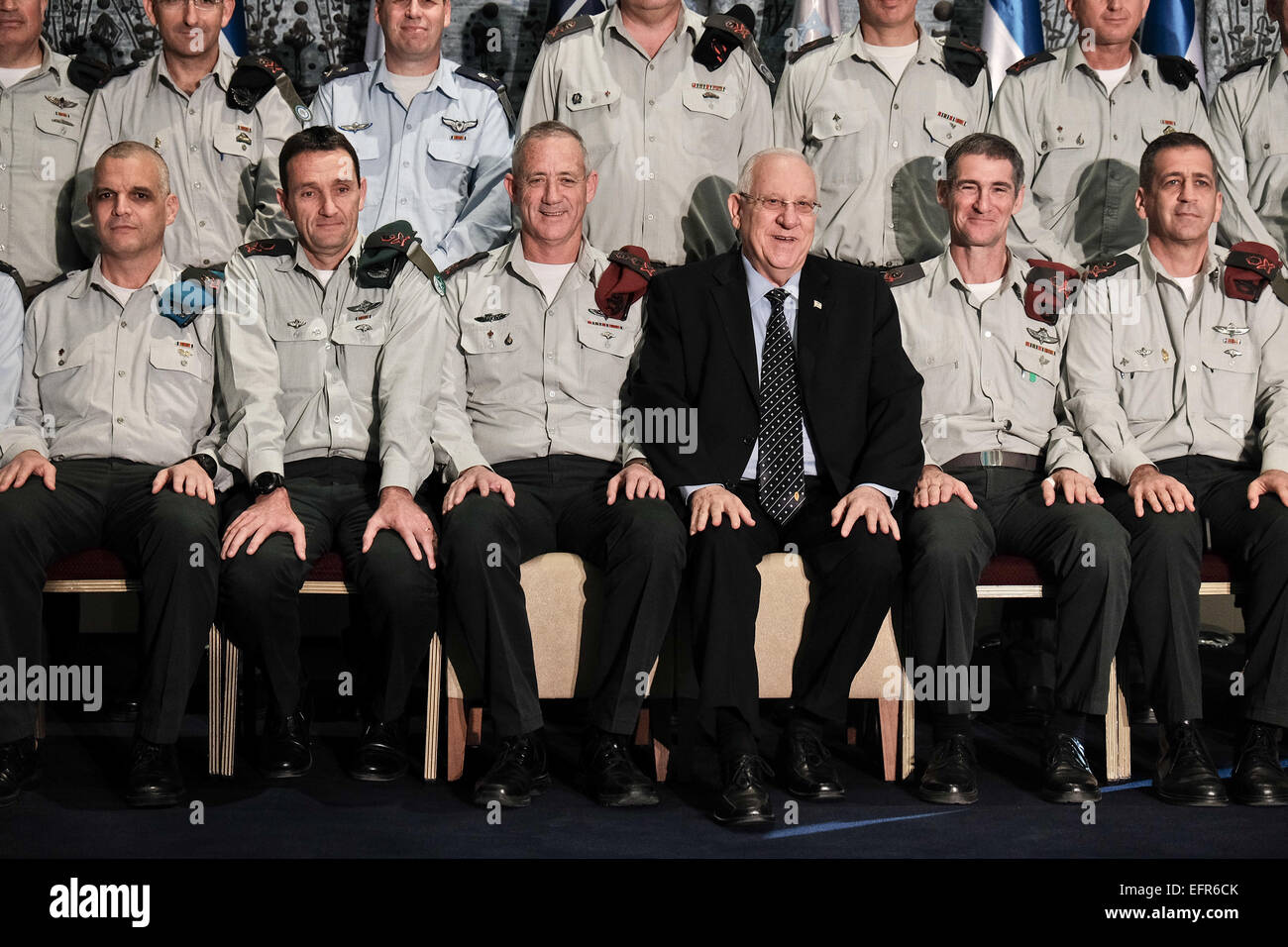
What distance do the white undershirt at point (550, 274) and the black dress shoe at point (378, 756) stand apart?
1.20 meters

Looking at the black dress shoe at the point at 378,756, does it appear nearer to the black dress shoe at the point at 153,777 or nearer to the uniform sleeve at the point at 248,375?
the black dress shoe at the point at 153,777

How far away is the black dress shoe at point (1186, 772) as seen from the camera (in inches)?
124

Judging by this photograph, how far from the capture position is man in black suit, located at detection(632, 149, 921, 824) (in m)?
3.18

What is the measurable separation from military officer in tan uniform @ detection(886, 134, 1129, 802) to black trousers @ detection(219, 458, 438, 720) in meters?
1.16

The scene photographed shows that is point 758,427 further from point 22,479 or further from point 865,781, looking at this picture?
point 22,479

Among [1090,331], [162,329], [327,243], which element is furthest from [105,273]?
[1090,331]

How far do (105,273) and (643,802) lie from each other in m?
1.99

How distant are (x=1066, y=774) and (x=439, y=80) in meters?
2.70

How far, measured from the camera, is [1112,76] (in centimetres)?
439

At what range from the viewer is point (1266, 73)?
14.6ft

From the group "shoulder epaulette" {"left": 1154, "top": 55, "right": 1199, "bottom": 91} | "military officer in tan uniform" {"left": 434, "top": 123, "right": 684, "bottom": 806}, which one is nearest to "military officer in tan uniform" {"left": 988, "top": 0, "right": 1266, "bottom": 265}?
"shoulder epaulette" {"left": 1154, "top": 55, "right": 1199, "bottom": 91}

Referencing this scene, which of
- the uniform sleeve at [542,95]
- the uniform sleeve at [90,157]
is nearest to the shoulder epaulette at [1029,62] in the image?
the uniform sleeve at [542,95]

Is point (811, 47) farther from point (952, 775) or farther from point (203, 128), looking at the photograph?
point (952, 775)

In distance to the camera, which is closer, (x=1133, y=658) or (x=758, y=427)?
(x=758, y=427)
